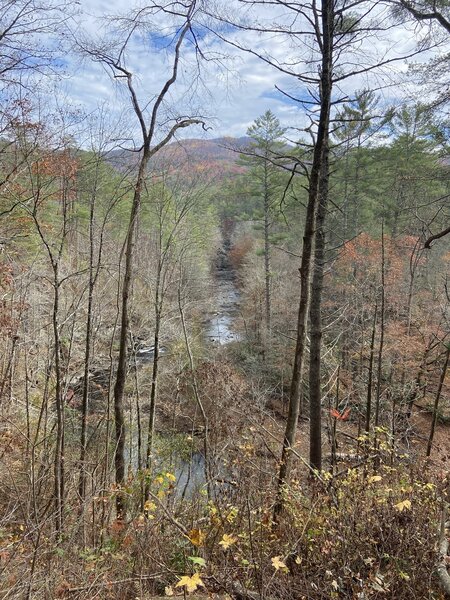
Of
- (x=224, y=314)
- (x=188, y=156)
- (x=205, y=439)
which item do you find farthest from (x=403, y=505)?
(x=224, y=314)

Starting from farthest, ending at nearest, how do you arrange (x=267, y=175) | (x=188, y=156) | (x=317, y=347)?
(x=267, y=175) → (x=188, y=156) → (x=317, y=347)

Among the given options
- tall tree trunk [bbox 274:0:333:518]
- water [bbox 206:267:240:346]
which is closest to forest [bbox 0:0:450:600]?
tall tree trunk [bbox 274:0:333:518]

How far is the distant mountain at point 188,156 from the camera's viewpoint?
511cm

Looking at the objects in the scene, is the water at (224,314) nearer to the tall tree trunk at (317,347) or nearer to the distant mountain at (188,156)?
the distant mountain at (188,156)

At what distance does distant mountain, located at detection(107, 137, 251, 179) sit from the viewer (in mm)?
5109

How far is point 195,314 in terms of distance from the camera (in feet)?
73.2

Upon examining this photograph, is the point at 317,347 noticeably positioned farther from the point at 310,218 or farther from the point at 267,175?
the point at 267,175

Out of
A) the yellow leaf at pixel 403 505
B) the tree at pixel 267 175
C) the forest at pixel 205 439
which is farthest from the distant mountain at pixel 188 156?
the tree at pixel 267 175

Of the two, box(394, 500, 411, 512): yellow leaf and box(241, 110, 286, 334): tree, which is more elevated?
box(241, 110, 286, 334): tree

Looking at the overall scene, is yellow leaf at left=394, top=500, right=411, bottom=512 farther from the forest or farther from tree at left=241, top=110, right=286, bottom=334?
tree at left=241, top=110, right=286, bottom=334

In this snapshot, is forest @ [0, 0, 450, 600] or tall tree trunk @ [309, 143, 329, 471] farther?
tall tree trunk @ [309, 143, 329, 471]

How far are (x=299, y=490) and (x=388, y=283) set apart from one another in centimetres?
1302

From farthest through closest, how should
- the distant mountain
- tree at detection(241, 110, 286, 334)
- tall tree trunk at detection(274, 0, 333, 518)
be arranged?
tree at detection(241, 110, 286, 334) → the distant mountain → tall tree trunk at detection(274, 0, 333, 518)

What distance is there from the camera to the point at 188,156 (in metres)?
7.13
